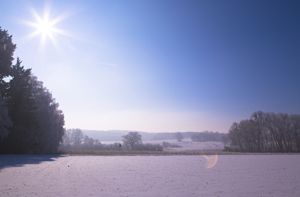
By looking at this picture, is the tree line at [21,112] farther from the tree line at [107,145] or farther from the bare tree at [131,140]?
the bare tree at [131,140]

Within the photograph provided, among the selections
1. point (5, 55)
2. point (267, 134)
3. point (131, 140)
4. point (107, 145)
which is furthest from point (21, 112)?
point (267, 134)

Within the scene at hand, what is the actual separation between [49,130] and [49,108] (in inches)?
202

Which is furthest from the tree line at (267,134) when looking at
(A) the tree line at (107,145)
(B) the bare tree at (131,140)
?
(B) the bare tree at (131,140)

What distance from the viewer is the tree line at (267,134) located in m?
53.0

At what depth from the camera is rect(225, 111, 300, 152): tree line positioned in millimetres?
53031

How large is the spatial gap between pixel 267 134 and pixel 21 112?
Answer: 7198cm

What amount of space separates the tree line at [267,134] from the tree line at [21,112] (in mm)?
61221

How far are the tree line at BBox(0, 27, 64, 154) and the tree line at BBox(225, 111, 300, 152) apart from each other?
201 ft

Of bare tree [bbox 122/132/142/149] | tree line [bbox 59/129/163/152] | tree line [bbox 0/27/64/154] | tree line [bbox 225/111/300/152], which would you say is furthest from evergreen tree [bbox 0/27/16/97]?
tree line [bbox 225/111/300/152]

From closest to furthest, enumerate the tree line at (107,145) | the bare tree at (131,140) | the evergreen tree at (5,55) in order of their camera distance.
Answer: the evergreen tree at (5,55), the tree line at (107,145), the bare tree at (131,140)

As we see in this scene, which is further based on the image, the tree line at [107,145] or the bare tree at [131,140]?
the bare tree at [131,140]

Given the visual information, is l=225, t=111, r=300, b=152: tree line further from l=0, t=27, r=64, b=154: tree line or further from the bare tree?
l=0, t=27, r=64, b=154: tree line

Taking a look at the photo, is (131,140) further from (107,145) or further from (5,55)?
(5,55)

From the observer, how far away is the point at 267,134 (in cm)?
5688
